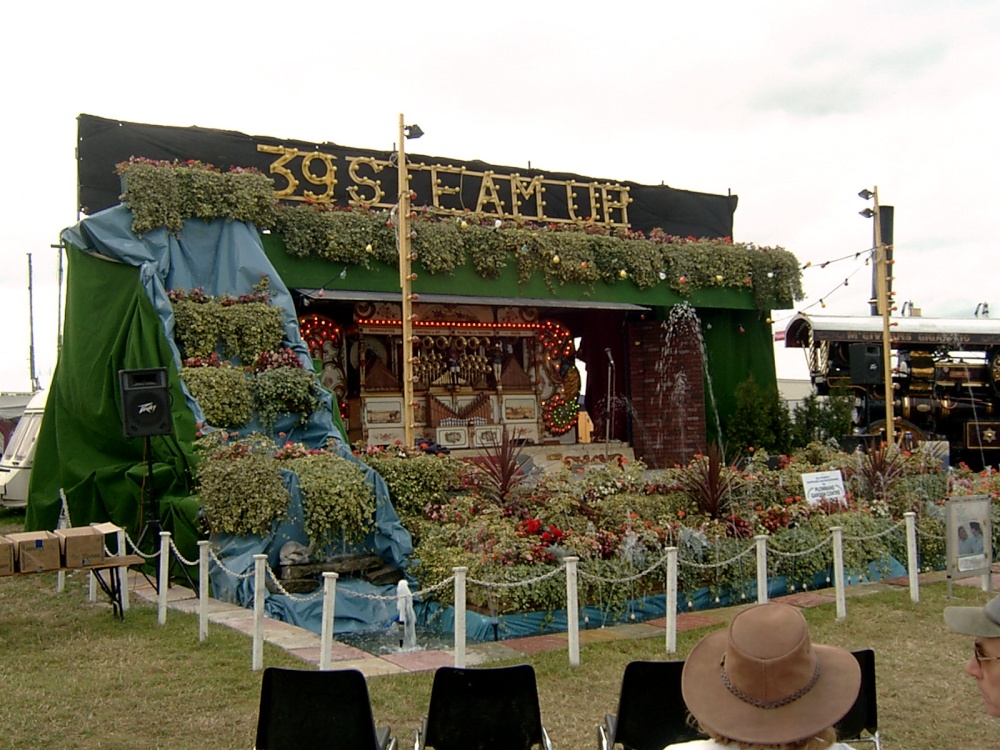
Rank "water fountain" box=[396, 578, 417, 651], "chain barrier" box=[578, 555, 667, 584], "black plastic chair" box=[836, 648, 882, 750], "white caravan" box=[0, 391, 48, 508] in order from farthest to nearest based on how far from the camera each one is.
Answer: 1. "white caravan" box=[0, 391, 48, 508]
2. "water fountain" box=[396, 578, 417, 651]
3. "chain barrier" box=[578, 555, 667, 584]
4. "black plastic chair" box=[836, 648, 882, 750]

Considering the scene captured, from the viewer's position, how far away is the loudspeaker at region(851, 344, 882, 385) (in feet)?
61.4

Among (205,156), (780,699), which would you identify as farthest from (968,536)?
(205,156)

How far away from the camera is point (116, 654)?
303 inches

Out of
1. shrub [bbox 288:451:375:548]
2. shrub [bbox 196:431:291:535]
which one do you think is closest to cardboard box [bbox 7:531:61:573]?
shrub [bbox 196:431:291:535]

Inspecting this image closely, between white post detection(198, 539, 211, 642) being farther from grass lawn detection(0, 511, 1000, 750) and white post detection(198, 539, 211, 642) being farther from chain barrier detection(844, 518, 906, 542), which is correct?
chain barrier detection(844, 518, 906, 542)

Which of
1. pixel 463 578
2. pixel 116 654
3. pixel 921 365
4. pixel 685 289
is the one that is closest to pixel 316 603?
pixel 116 654

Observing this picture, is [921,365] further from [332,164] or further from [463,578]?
[463,578]

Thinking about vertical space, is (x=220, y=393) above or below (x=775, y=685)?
above

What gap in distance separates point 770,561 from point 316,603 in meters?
4.46

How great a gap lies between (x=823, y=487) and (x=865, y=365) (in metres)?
8.01

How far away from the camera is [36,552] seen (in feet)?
27.8

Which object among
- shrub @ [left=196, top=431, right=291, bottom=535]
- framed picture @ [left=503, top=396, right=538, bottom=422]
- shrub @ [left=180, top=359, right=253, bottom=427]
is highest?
shrub @ [left=180, top=359, right=253, bottom=427]

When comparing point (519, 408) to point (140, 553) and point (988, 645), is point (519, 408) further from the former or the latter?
point (988, 645)

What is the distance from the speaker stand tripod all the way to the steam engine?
13.6m
